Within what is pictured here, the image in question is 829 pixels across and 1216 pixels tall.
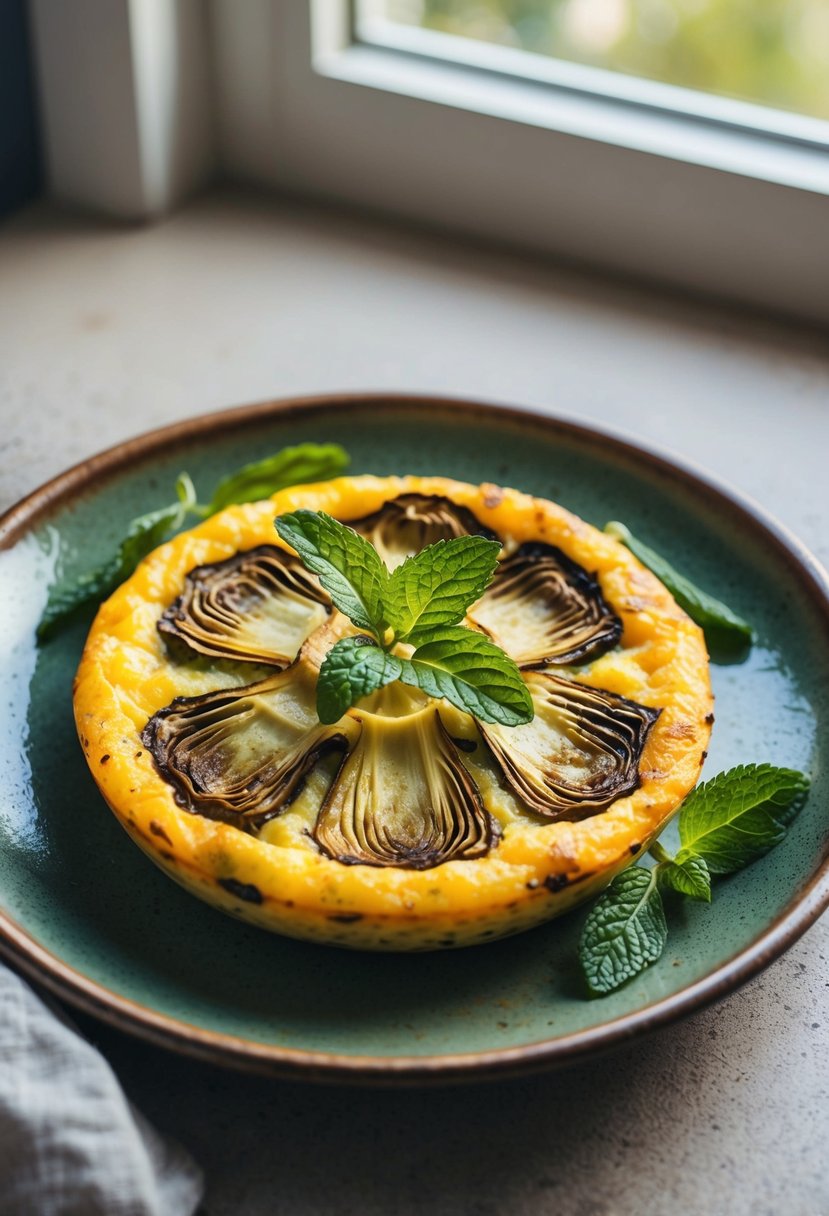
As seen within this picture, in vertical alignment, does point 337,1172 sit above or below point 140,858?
below

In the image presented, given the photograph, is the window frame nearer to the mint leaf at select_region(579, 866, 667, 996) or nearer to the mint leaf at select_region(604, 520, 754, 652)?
the mint leaf at select_region(604, 520, 754, 652)

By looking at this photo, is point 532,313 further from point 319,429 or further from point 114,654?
point 114,654

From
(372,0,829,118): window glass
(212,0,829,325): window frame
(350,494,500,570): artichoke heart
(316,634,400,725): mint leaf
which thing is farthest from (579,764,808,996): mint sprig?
(372,0,829,118): window glass

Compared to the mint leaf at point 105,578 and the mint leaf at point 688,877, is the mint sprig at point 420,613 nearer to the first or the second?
the mint leaf at point 688,877

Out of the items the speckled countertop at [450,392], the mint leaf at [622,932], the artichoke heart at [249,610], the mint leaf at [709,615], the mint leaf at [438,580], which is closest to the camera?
the speckled countertop at [450,392]

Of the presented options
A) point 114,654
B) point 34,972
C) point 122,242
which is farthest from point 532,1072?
point 122,242

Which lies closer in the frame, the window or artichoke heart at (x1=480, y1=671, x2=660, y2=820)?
artichoke heart at (x1=480, y1=671, x2=660, y2=820)

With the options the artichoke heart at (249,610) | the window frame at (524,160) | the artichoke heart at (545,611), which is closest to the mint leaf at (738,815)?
the artichoke heart at (545,611)
